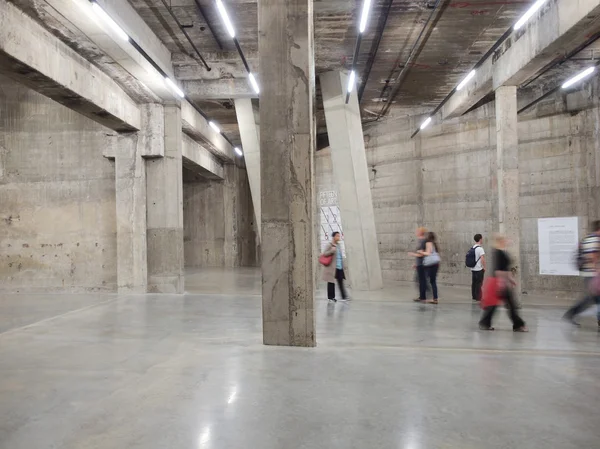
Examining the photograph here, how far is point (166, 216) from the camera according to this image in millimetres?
13656

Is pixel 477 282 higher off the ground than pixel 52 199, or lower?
lower

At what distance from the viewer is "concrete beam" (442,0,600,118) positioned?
8703 mm

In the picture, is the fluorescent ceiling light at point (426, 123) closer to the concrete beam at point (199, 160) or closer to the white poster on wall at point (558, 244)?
the white poster on wall at point (558, 244)

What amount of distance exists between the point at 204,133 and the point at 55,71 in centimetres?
932

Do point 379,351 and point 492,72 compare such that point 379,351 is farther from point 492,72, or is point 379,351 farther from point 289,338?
point 492,72

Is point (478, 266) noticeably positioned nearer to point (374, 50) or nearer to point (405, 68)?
point (374, 50)

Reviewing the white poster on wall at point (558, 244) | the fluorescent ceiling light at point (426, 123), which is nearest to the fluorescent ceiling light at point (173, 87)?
the fluorescent ceiling light at point (426, 123)

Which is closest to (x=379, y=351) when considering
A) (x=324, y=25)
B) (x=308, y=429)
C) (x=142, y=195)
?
(x=308, y=429)

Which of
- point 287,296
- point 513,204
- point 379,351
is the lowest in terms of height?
point 379,351

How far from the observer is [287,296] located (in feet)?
21.8

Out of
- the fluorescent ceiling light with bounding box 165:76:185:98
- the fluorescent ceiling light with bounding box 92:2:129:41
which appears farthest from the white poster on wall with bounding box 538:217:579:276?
the fluorescent ceiling light with bounding box 92:2:129:41

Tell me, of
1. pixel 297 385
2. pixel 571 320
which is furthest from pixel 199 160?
pixel 297 385

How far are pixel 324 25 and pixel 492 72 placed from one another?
5059 millimetres

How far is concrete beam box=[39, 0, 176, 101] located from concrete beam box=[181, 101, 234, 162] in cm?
268
